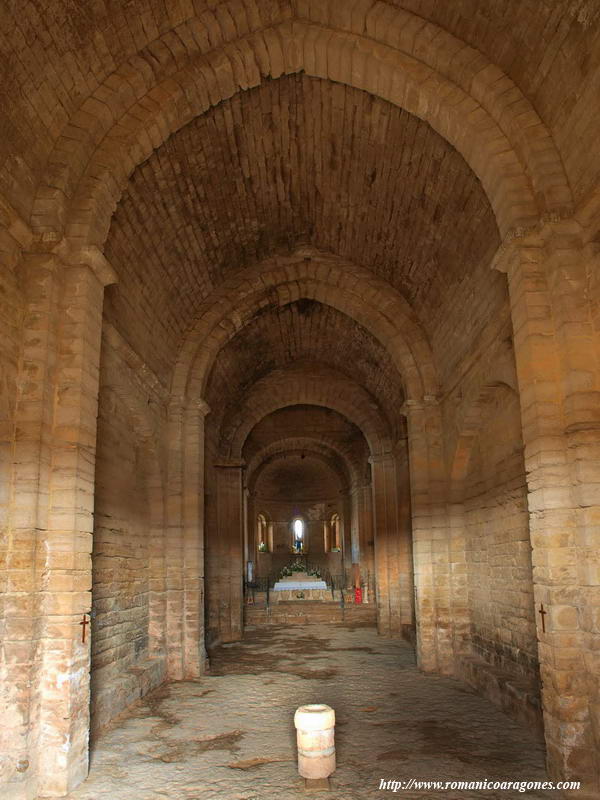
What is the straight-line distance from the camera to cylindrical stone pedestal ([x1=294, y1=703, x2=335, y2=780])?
6402 millimetres

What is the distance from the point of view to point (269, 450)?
2581 centimetres

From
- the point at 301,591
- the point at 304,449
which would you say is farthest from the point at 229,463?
the point at 304,449

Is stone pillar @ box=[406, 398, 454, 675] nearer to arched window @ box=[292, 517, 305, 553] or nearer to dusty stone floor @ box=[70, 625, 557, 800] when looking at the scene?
dusty stone floor @ box=[70, 625, 557, 800]

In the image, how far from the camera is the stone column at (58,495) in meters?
6.43

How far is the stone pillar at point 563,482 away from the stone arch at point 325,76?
79 cm

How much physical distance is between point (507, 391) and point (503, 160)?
349 centimetres

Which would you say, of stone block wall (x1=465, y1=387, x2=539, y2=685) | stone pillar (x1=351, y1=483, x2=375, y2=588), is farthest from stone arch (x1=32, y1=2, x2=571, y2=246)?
stone pillar (x1=351, y1=483, x2=375, y2=588)

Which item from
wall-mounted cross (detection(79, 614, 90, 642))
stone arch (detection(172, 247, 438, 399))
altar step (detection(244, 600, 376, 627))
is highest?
stone arch (detection(172, 247, 438, 399))

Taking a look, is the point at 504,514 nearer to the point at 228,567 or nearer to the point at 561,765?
the point at 561,765

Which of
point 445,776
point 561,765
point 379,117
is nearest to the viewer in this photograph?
point 561,765

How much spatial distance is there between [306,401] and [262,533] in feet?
44.2

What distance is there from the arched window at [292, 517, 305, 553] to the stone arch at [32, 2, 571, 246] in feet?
86.6

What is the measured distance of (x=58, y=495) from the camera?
6.91m

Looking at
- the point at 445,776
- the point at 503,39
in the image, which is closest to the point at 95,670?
the point at 445,776
